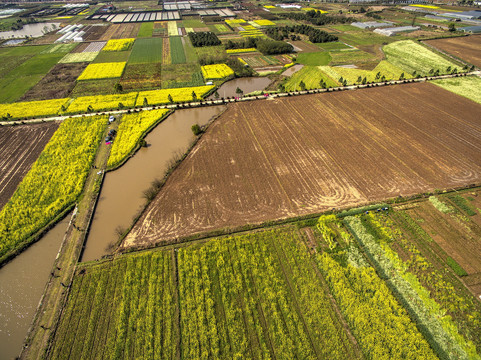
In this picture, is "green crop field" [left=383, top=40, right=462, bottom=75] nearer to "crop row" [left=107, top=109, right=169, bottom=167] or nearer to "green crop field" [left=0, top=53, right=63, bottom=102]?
"crop row" [left=107, top=109, right=169, bottom=167]

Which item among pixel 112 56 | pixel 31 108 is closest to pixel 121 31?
pixel 112 56

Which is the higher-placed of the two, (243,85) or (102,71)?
(102,71)

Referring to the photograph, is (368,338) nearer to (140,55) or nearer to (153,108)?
(153,108)

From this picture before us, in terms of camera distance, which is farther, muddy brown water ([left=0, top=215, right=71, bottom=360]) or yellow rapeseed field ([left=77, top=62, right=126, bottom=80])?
yellow rapeseed field ([left=77, top=62, right=126, bottom=80])

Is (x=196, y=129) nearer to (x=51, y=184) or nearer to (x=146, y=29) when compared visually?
(x=51, y=184)

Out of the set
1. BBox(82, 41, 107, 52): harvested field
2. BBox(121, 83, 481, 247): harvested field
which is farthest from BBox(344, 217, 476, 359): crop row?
BBox(82, 41, 107, 52): harvested field

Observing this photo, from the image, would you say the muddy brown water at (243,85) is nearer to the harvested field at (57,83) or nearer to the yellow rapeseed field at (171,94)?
the yellow rapeseed field at (171,94)

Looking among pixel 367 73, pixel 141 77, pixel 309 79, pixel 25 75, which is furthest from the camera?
pixel 25 75
